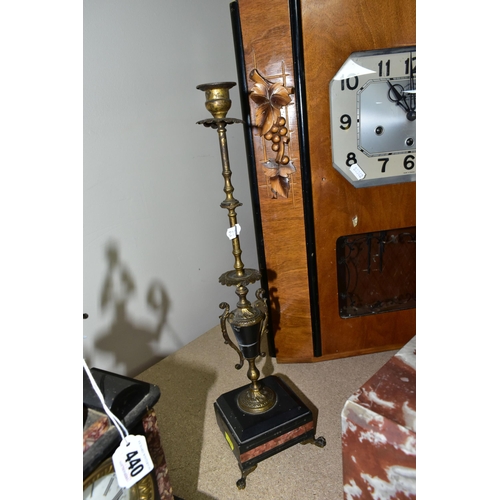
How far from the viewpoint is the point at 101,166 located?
4.78ft

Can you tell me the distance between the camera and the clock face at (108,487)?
65 cm

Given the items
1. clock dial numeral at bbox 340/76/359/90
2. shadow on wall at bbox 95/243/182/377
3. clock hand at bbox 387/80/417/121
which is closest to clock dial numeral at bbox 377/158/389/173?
clock hand at bbox 387/80/417/121

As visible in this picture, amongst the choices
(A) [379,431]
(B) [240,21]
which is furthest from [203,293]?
(A) [379,431]

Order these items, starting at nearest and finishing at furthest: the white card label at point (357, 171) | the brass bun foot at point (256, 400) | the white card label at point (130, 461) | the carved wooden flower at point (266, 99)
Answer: the white card label at point (130, 461)
the brass bun foot at point (256, 400)
the carved wooden flower at point (266, 99)
the white card label at point (357, 171)

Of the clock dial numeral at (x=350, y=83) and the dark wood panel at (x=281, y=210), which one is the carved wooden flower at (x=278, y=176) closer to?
the dark wood panel at (x=281, y=210)

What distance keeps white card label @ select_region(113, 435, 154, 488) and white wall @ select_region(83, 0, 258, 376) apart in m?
0.89

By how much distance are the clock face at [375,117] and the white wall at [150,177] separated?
25.8 inches

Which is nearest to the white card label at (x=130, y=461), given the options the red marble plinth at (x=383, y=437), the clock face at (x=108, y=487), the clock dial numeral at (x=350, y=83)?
the clock face at (x=108, y=487)

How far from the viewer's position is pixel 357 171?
1.48m

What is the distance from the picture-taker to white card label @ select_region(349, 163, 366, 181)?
1470 mm

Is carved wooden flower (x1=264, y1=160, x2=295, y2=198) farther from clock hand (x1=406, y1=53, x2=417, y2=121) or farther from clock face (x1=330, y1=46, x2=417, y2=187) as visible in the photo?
clock hand (x1=406, y1=53, x2=417, y2=121)
